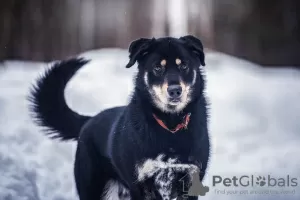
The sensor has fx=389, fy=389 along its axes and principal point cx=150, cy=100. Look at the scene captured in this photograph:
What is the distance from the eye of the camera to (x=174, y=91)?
2.45 meters

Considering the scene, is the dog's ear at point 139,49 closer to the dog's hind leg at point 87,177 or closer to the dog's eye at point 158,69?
the dog's eye at point 158,69

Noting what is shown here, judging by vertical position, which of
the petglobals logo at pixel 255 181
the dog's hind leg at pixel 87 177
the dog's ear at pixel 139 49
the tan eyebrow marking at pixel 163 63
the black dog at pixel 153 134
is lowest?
the petglobals logo at pixel 255 181

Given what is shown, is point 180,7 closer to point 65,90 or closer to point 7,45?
point 65,90

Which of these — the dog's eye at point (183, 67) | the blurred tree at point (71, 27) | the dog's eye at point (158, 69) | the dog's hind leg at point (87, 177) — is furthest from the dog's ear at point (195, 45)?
the dog's hind leg at point (87, 177)

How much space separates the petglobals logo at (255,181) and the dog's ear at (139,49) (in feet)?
3.38

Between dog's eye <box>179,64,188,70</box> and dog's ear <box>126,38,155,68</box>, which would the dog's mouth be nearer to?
dog's eye <box>179,64,188,70</box>

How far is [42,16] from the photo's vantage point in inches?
116

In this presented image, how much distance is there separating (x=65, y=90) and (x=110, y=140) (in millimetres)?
569

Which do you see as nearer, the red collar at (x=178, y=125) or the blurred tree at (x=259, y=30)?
the red collar at (x=178, y=125)

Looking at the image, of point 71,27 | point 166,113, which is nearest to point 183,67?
point 166,113

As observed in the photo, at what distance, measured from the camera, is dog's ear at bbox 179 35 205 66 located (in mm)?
2598

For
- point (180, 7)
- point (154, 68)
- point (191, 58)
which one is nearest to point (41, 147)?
point (154, 68)

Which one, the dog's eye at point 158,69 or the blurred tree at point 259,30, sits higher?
the blurred tree at point 259,30

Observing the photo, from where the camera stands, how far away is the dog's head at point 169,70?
248cm
